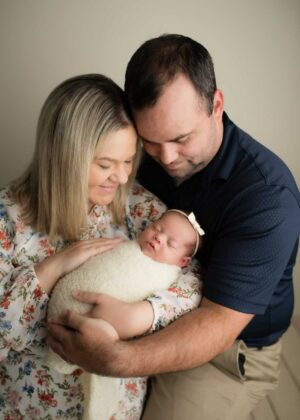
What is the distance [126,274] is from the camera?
3.81 ft

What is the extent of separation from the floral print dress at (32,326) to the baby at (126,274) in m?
0.05

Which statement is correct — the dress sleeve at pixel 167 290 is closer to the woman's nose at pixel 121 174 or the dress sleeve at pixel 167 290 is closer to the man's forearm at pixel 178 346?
the man's forearm at pixel 178 346

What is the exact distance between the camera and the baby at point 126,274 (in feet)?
3.74

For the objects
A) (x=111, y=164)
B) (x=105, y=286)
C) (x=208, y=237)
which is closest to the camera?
(x=105, y=286)

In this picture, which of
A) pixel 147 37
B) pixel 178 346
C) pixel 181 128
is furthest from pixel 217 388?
pixel 147 37

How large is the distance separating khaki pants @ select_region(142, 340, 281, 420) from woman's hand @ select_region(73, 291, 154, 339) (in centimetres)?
47

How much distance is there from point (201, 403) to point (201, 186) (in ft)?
2.54

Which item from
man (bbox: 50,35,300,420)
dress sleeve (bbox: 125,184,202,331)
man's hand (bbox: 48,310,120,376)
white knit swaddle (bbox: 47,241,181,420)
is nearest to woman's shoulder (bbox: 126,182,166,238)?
dress sleeve (bbox: 125,184,202,331)

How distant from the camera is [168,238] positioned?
4.15ft

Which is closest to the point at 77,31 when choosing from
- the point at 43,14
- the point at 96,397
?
the point at 43,14

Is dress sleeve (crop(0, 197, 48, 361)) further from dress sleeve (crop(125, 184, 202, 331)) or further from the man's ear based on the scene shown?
the man's ear

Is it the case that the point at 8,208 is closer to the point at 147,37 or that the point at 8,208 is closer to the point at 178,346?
the point at 178,346

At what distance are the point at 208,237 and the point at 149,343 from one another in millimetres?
440

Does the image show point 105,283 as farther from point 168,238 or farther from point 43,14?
point 43,14
